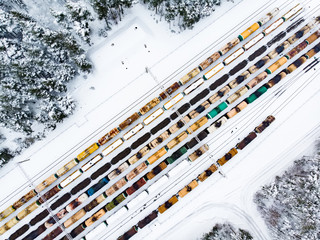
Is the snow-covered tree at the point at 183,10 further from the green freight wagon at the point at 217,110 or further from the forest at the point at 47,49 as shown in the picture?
the green freight wagon at the point at 217,110

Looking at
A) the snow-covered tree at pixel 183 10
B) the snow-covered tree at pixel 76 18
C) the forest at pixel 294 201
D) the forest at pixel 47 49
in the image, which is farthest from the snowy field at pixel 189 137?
the snow-covered tree at pixel 76 18

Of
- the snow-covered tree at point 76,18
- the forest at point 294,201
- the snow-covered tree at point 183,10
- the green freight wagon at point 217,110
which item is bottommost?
the forest at point 294,201

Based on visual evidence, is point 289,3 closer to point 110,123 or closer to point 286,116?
point 286,116

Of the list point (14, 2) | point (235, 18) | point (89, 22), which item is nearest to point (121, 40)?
point (89, 22)

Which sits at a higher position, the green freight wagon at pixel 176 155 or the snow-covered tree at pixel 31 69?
the snow-covered tree at pixel 31 69

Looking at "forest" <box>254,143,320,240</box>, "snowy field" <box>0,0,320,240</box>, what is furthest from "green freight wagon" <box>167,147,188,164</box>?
"forest" <box>254,143,320,240</box>

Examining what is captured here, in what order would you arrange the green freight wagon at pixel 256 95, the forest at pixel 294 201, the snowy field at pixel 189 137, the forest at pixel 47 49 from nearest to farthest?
the forest at pixel 294 201, the forest at pixel 47 49, the snowy field at pixel 189 137, the green freight wagon at pixel 256 95
